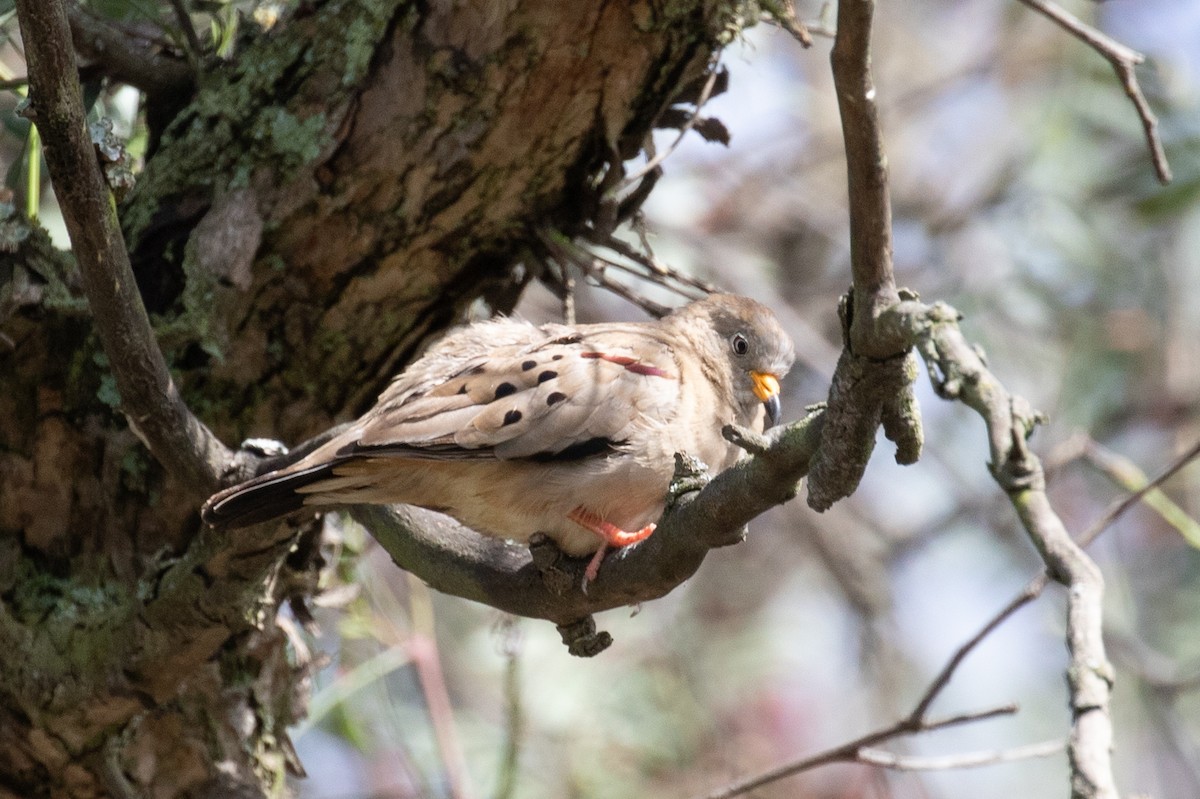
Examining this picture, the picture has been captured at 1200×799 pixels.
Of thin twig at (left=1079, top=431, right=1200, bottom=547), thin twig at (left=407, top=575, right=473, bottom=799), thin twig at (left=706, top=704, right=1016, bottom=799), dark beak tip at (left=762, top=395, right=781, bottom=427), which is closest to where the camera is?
thin twig at (left=1079, top=431, right=1200, bottom=547)

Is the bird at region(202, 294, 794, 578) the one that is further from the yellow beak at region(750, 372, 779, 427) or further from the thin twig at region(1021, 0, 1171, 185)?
the thin twig at region(1021, 0, 1171, 185)

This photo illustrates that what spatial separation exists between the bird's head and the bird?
0.45 m

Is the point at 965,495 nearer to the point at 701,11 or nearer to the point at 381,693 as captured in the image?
the point at 381,693

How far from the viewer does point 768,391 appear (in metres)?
4.20

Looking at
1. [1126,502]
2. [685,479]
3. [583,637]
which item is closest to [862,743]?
[583,637]

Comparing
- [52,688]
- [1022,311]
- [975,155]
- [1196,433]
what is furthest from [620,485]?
[975,155]

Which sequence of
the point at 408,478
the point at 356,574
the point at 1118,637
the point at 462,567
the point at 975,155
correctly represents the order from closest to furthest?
the point at 462,567 → the point at 408,478 → the point at 356,574 → the point at 1118,637 → the point at 975,155

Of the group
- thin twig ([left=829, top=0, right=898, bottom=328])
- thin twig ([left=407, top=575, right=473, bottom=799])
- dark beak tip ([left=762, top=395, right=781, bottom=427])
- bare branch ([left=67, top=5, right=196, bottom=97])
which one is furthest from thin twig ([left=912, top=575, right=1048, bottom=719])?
bare branch ([left=67, top=5, right=196, bottom=97])

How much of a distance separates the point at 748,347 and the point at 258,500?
75.0 inches

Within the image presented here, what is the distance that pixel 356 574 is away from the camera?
4570 mm

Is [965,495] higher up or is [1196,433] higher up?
[1196,433]

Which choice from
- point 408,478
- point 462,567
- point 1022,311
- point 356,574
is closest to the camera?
point 462,567

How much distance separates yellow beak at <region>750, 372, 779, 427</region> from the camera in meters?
4.19

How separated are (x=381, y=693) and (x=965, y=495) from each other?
120 inches
